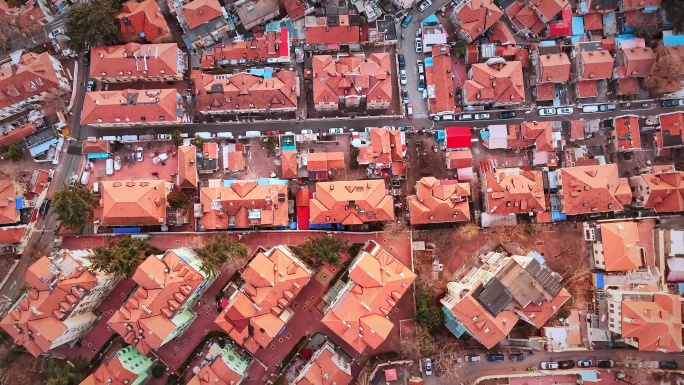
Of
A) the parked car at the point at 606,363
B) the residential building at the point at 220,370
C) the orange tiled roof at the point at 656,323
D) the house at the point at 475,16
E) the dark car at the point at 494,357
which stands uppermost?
the house at the point at 475,16

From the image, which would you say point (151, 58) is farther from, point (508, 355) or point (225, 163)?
point (508, 355)

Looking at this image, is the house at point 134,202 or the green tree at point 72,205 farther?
the house at point 134,202

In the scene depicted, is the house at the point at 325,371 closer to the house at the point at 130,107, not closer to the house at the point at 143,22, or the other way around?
the house at the point at 130,107

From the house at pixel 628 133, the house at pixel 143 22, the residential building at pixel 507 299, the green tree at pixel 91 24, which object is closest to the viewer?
the residential building at pixel 507 299

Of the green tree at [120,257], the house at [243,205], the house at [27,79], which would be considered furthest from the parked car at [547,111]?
the house at [27,79]

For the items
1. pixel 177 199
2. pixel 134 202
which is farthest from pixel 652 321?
pixel 134 202

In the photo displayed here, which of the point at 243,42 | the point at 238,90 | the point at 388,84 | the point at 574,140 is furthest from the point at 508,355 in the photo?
the point at 243,42

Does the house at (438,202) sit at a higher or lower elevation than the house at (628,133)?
lower

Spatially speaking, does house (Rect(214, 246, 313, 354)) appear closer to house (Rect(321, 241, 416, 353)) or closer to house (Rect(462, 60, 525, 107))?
house (Rect(321, 241, 416, 353))

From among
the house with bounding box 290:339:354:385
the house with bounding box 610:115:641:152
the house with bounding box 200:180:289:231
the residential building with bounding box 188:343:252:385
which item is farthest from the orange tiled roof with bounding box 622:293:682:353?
the residential building with bounding box 188:343:252:385
